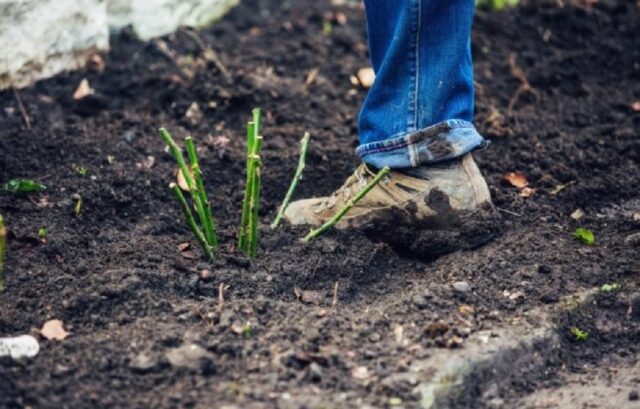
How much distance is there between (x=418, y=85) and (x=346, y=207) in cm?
39

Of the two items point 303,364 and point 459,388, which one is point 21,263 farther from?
point 459,388

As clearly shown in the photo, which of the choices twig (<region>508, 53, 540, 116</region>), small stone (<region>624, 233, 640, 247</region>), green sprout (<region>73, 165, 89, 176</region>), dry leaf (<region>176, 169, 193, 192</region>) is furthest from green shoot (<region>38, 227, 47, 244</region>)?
twig (<region>508, 53, 540, 116</region>)

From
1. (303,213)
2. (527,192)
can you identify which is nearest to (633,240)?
Answer: (527,192)

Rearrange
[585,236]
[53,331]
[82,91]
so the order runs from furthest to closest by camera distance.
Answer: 1. [82,91]
2. [585,236]
3. [53,331]

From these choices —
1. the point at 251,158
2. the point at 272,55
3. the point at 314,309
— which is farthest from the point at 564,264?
the point at 272,55

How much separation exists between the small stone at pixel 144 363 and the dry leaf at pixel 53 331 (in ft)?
0.69

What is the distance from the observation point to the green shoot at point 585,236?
272 centimetres

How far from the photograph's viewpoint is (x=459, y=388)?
2152 millimetres

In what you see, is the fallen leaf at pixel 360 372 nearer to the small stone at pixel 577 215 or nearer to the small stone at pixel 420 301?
the small stone at pixel 420 301

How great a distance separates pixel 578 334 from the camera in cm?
240

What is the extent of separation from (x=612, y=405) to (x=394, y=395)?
→ 1.73 feet

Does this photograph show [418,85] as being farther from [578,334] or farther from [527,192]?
[578,334]

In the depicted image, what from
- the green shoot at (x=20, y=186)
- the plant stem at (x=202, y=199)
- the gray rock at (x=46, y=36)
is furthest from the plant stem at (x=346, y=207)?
the gray rock at (x=46, y=36)

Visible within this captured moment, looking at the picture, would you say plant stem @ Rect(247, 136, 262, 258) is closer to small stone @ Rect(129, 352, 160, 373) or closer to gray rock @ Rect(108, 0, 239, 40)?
small stone @ Rect(129, 352, 160, 373)
